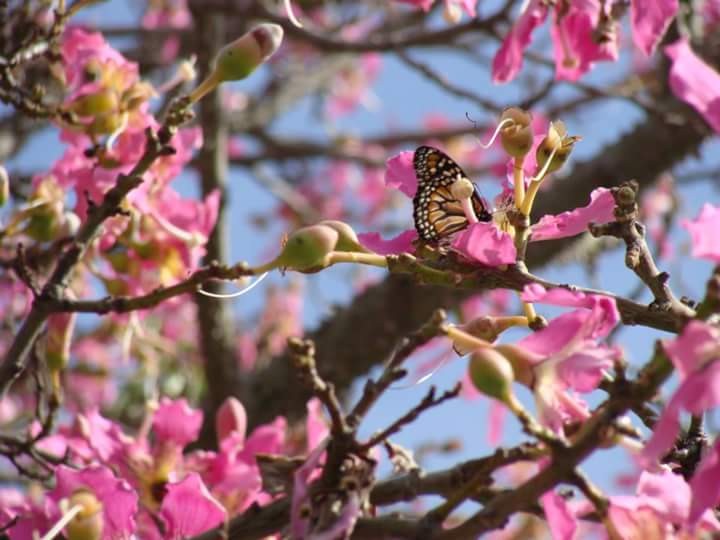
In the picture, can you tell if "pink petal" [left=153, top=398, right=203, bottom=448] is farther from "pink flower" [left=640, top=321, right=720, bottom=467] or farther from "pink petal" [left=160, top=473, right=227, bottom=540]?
"pink flower" [left=640, top=321, right=720, bottom=467]

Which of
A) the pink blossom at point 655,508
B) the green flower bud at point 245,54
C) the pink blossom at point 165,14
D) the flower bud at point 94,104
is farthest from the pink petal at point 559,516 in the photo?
the pink blossom at point 165,14

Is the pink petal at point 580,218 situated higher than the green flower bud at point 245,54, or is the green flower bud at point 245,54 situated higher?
the green flower bud at point 245,54

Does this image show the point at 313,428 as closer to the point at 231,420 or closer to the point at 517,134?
the point at 231,420

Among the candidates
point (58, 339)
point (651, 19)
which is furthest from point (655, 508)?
point (58, 339)

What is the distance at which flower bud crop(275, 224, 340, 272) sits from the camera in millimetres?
1033

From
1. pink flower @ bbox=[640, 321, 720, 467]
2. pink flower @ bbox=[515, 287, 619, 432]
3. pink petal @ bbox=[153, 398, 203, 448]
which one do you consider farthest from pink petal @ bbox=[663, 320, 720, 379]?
pink petal @ bbox=[153, 398, 203, 448]

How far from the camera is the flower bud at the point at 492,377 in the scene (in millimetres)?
877

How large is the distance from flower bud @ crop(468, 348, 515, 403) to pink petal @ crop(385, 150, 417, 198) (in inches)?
16.6

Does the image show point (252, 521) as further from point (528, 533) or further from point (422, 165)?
point (528, 533)

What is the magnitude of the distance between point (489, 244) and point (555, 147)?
184mm

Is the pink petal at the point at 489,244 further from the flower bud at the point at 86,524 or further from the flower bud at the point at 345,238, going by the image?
the flower bud at the point at 86,524

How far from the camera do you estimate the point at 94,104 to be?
1.55m

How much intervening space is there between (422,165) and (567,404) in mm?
394

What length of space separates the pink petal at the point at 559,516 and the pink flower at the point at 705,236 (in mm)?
251
